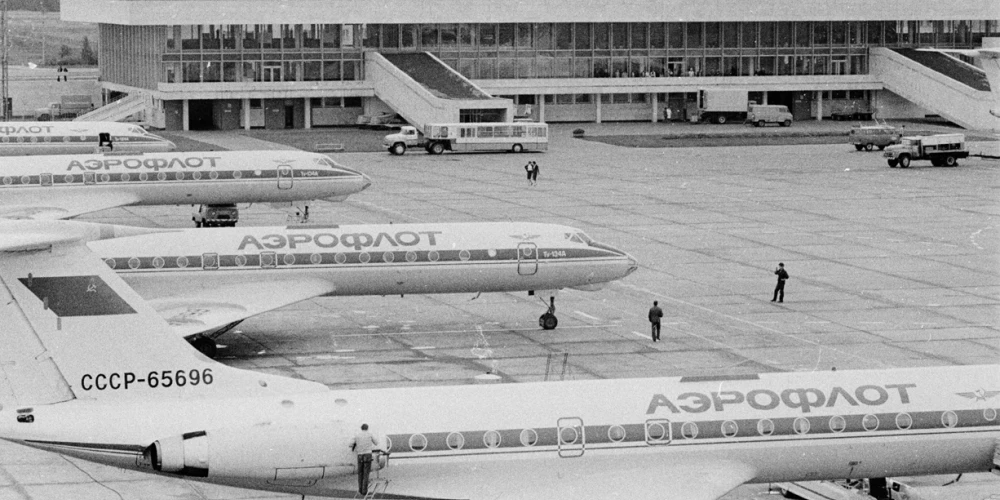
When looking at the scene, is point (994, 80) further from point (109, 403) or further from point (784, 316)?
point (109, 403)

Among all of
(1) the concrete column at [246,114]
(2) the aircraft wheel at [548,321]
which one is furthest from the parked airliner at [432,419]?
(1) the concrete column at [246,114]

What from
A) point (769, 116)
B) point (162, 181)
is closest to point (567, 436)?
point (162, 181)

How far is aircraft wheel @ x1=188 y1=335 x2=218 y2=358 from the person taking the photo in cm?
3806

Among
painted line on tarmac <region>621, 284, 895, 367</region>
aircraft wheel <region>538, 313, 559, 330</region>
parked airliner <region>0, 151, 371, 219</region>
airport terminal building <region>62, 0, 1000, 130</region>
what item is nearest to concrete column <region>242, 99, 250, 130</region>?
airport terminal building <region>62, 0, 1000, 130</region>

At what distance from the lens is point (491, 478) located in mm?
23141

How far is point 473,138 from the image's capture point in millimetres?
95062

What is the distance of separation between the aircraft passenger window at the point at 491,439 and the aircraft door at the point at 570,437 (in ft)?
3.03

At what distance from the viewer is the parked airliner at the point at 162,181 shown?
193 feet

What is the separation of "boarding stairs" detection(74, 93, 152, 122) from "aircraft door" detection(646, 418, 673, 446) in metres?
91.8

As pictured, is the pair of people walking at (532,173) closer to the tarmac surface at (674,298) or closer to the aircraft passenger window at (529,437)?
the tarmac surface at (674,298)

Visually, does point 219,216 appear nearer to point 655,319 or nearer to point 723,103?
point 655,319

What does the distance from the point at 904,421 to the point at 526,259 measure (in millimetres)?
17978

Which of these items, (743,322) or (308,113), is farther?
(308,113)

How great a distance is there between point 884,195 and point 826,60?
50.8 meters
